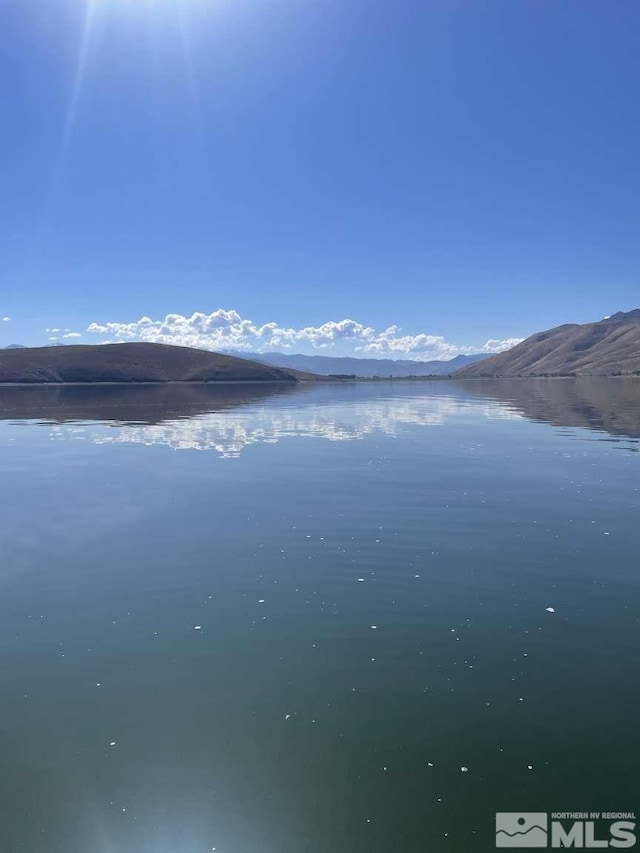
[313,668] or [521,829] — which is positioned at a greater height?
[313,668]

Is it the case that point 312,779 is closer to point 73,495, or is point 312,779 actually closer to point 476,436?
point 73,495

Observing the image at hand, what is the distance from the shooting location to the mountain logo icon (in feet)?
27.3

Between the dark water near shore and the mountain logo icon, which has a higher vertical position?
the dark water near shore

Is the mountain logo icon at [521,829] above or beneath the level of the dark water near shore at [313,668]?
beneath

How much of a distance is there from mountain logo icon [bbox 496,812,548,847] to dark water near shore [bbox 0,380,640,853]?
0.50 ft

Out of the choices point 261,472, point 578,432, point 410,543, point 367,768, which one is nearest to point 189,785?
point 367,768

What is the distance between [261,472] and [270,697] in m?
24.8

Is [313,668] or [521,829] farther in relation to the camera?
[313,668]

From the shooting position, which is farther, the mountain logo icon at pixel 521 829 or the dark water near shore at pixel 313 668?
the dark water near shore at pixel 313 668

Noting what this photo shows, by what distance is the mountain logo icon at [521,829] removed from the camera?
27.3 feet

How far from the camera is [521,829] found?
854cm

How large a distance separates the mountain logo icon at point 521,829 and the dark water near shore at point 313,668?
15 centimetres

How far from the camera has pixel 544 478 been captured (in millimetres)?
32625

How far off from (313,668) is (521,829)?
17.2 feet
